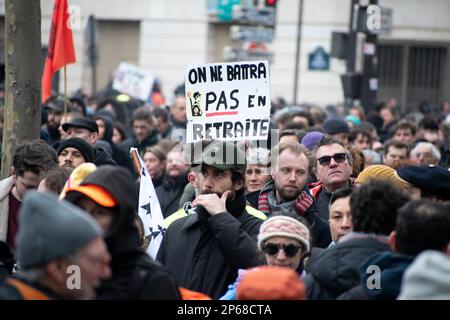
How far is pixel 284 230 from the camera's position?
18.2ft

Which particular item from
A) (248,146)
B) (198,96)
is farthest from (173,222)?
(248,146)

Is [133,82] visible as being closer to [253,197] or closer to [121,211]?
[253,197]

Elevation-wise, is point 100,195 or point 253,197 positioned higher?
point 100,195

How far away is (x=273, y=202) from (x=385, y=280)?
2.89 m

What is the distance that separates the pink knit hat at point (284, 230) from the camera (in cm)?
554

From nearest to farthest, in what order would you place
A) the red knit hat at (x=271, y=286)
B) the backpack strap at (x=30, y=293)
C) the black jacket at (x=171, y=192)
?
1. the backpack strap at (x=30, y=293)
2. the red knit hat at (x=271, y=286)
3. the black jacket at (x=171, y=192)

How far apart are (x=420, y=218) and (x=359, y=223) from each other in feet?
2.00

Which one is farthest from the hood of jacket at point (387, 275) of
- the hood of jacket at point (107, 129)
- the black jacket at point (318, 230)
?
the hood of jacket at point (107, 129)

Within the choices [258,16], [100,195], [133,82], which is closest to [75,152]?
[100,195]

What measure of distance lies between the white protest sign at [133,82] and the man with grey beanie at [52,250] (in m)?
18.8

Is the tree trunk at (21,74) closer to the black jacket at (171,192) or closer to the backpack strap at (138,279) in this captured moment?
the black jacket at (171,192)

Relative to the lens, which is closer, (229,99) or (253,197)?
(229,99)

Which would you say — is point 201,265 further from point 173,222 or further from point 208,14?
point 208,14
